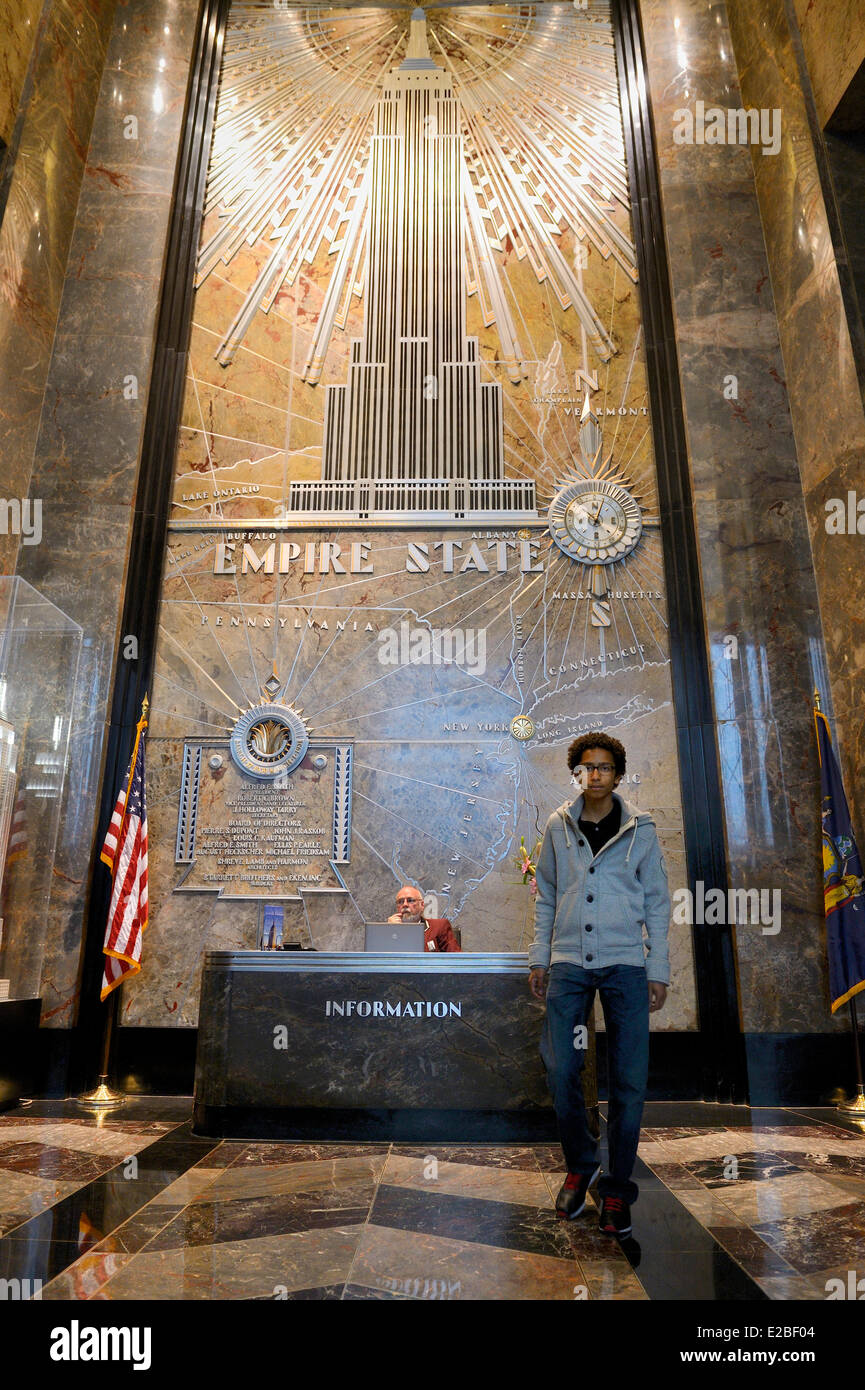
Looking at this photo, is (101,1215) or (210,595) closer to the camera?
(101,1215)

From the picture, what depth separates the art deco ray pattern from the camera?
7.35 m

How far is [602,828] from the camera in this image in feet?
10.9

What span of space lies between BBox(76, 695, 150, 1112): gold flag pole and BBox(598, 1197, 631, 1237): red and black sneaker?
340 cm

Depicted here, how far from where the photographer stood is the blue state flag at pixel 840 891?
5.36 metres

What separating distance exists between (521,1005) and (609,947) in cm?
151

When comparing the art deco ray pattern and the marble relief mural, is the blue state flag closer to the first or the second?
the marble relief mural

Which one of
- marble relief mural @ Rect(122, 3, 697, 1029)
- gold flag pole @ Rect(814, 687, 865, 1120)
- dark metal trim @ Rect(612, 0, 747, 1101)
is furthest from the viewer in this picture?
marble relief mural @ Rect(122, 3, 697, 1029)

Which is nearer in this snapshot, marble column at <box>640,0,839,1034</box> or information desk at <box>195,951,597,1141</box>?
information desk at <box>195,951,597,1141</box>

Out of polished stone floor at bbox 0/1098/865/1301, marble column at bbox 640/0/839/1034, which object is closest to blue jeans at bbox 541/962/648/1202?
polished stone floor at bbox 0/1098/865/1301

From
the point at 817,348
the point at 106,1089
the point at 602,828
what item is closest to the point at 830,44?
the point at 817,348

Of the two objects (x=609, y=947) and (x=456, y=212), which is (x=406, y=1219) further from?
(x=456, y=212)

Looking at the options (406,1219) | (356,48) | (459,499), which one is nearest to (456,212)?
(356,48)

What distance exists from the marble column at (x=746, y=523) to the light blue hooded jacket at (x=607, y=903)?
2.98 meters

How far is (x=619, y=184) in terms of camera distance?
752cm
